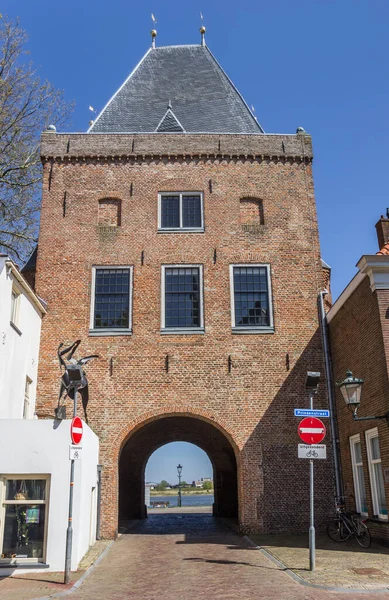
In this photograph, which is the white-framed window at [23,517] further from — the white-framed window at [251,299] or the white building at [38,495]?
the white-framed window at [251,299]

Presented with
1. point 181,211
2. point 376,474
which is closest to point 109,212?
point 181,211

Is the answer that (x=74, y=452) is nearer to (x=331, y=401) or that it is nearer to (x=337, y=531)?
(x=337, y=531)

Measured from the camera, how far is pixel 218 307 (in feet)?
58.0

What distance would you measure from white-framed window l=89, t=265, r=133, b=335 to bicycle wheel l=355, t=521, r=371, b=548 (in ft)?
27.0

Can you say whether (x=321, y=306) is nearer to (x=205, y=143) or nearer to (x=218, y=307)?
(x=218, y=307)

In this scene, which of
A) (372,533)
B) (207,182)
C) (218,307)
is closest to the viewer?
(372,533)

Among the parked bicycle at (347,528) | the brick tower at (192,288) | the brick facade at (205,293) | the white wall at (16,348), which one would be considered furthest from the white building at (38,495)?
the parked bicycle at (347,528)

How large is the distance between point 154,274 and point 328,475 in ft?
25.8

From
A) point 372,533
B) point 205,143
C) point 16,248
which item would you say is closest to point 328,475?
point 372,533

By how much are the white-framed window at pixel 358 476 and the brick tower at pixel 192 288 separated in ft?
3.63

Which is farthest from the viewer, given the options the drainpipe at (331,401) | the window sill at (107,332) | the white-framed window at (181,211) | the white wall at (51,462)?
the white-framed window at (181,211)

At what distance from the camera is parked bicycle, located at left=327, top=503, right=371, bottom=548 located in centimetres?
1341

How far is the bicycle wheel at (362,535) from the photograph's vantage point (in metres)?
13.3

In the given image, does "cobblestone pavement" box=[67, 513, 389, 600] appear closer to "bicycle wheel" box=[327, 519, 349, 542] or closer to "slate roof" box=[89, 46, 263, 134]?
"bicycle wheel" box=[327, 519, 349, 542]
